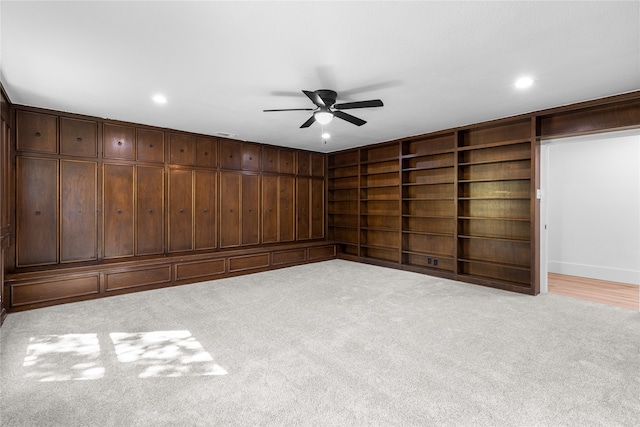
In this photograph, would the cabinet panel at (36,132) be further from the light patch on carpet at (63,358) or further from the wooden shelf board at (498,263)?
the wooden shelf board at (498,263)

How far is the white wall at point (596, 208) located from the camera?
519cm

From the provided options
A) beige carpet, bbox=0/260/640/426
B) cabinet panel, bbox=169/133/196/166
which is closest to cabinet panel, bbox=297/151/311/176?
Answer: cabinet panel, bbox=169/133/196/166

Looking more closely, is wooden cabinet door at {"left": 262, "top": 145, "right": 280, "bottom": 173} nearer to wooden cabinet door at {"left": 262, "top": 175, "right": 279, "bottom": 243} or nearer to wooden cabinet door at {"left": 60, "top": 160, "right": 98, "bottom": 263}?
wooden cabinet door at {"left": 262, "top": 175, "right": 279, "bottom": 243}

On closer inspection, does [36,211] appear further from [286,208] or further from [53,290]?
[286,208]

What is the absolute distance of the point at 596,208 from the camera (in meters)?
5.55

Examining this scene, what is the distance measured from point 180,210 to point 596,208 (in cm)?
716

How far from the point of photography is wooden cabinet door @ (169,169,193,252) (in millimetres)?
5441

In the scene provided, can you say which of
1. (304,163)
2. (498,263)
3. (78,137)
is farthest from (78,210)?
(498,263)

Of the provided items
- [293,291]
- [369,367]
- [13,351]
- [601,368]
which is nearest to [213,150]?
[293,291]

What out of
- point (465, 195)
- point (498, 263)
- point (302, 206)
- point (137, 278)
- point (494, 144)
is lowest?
point (137, 278)

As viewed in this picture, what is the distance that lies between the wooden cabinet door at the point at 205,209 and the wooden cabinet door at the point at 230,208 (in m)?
0.15

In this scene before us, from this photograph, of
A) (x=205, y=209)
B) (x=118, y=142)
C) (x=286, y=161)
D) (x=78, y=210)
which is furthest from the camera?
(x=286, y=161)

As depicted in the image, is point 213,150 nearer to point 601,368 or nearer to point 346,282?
point 346,282

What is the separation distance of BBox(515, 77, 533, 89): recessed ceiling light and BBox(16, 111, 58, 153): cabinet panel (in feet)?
18.9
